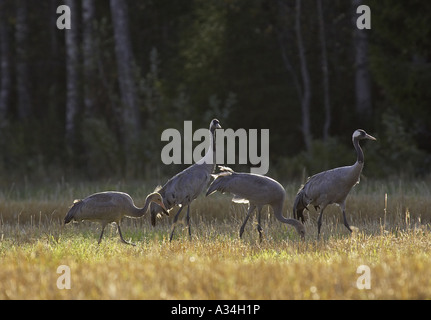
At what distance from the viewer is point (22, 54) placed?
75.3ft

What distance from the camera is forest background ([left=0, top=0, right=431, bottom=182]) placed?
60.3 ft

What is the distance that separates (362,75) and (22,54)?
9572 millimetres

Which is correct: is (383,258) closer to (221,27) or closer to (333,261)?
(333,261)

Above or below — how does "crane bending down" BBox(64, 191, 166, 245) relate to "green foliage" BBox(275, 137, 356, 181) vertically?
below

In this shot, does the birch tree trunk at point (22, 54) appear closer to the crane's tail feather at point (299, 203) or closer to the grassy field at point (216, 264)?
the grassy field at point (216, 264)

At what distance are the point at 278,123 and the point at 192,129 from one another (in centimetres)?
363

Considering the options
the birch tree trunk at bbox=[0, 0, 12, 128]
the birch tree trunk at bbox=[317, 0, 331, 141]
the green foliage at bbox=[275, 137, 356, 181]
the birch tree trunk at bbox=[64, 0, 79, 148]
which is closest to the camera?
the green foliage at bbox=[275, 137, 356, 181]

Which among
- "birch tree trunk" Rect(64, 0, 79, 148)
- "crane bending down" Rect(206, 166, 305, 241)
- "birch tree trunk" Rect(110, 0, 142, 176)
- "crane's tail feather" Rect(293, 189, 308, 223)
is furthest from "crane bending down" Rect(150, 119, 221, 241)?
"birch tree trunk" Rect(64, 0, 79, 148)

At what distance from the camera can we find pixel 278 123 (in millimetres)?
21766

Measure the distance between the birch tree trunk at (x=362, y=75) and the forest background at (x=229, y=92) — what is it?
0.03m

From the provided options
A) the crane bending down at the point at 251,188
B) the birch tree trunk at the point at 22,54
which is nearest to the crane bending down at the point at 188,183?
the crane bending down at the point at 251,188

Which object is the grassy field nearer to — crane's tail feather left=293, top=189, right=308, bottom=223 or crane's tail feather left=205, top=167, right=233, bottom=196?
crane's tail feather left=293, top=189, right=308, bottom=223

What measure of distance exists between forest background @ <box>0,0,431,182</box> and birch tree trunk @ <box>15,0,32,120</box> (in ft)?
0.19

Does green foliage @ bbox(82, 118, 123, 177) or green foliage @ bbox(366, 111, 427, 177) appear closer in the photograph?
green foliage @ bbox(366, 111, 427, 177)
